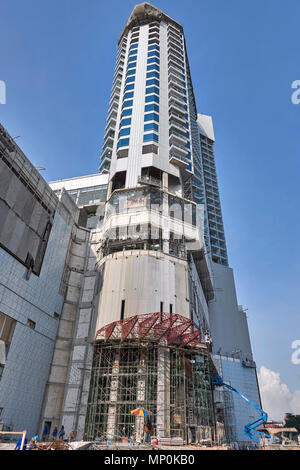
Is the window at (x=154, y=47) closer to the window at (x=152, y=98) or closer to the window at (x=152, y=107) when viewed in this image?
the window at (x=152, y=98)

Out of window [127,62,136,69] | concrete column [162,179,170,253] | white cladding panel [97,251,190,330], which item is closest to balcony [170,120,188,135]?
concrete column [162,179,170,253]

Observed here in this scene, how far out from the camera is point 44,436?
36500mm

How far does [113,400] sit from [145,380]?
4126mm

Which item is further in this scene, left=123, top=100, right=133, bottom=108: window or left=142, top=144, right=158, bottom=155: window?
left=123, top=100, right=133, bottom=108: window

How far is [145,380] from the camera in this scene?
34719 millimetres

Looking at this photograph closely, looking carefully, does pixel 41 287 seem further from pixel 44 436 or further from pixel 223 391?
pixel 223 391

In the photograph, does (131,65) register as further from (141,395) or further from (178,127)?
(141,395)

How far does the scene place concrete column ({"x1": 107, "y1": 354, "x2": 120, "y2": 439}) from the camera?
33.1 metres

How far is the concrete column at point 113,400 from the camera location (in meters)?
33.1

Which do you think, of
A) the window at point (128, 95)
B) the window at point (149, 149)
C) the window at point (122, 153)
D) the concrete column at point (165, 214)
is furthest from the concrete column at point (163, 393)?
the window at point (128, 95)

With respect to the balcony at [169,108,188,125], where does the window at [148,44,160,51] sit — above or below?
above

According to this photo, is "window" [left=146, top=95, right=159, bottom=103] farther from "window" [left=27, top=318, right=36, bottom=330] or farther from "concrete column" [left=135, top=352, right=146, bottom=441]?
"concrete column" [left=135, top=352, right=146, bottom=441]
